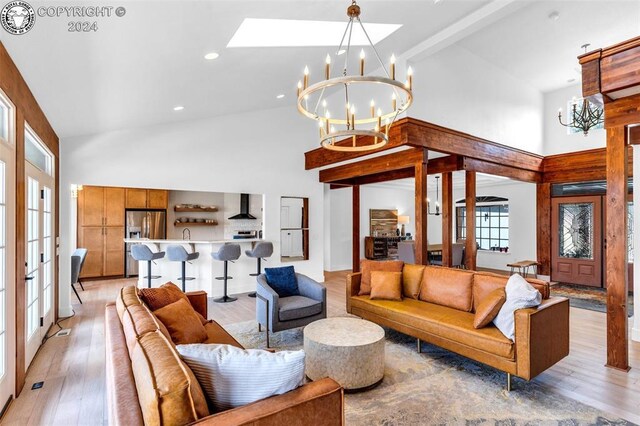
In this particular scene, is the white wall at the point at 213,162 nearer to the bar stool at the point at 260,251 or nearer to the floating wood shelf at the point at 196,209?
the bar stool at the point at 260,251

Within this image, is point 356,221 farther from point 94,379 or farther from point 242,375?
point 242,375

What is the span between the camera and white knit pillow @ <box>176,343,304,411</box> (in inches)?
57.9

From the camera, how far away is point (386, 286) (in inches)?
162

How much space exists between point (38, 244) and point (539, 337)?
16.4 ft

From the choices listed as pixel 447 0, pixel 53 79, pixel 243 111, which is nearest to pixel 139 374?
pixel 53 79

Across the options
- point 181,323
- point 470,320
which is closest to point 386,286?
point 470,320

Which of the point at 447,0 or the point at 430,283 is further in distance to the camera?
the point at 430,283

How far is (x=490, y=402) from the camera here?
2607mm

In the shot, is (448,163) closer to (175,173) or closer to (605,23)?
(605,23)

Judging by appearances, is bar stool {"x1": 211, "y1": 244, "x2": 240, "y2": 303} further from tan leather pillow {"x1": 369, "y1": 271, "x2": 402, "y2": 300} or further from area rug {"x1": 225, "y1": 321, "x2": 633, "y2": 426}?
area rug {"x1": 225, "y1": 321, "x2": 633, "y2": 426}

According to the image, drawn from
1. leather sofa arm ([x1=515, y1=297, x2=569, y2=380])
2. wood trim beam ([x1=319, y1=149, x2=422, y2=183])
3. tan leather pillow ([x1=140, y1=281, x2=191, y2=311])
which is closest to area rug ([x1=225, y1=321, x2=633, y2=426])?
leather sofa arm ([x1=515, y1=297, x2=569, y2=380])

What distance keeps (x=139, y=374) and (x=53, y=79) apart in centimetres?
275

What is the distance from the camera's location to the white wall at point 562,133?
7.13m

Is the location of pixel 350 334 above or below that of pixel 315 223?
below
